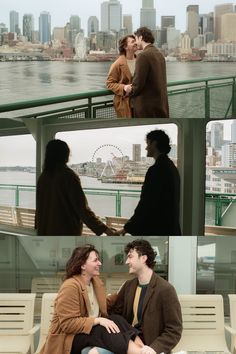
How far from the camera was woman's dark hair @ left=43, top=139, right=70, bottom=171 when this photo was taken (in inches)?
220

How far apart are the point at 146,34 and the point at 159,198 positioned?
1.32 m

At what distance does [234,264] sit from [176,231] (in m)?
2.03

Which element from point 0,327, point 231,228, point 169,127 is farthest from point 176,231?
point 0,327

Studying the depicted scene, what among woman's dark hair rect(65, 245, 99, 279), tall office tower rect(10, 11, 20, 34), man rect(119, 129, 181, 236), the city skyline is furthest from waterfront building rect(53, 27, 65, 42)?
woman's dark hair rect(65, 245, 99, 279)

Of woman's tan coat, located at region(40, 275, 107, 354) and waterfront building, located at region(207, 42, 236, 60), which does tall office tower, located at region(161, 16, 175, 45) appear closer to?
waterfront building, located at region(207, 42, 236, 60)

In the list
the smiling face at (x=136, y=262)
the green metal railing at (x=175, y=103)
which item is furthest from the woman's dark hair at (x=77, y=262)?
the green metal railing at (x=175, y=103)

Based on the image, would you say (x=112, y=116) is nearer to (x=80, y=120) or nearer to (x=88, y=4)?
(x=80, y=120)

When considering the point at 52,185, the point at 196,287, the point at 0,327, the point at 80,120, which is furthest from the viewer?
the point at 196,287

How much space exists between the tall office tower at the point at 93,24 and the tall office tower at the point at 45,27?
32 cm

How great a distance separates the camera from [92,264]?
16.7 ft

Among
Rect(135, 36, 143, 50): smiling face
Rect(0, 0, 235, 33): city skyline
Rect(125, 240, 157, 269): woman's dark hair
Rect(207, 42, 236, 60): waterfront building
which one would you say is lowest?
Rect(125, 240, 157, 269): woman's dark hair

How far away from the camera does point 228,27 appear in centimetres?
548

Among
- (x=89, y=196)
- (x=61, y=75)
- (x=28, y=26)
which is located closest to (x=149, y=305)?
(x=89, y=196)

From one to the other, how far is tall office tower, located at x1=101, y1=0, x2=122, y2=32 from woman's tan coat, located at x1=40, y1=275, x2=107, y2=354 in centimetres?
198
